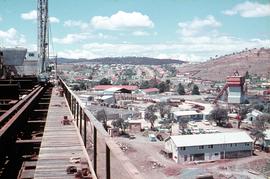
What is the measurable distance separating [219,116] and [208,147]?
2114cm

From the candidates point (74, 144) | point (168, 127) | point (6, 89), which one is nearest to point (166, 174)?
point (168, 127)

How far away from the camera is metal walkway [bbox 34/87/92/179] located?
5.30m

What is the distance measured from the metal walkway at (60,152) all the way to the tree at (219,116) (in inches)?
2119

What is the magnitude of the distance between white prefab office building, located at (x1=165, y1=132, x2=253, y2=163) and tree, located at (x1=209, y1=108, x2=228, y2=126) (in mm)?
16008

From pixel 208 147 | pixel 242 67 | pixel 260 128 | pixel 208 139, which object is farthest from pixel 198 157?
pixel 242 67

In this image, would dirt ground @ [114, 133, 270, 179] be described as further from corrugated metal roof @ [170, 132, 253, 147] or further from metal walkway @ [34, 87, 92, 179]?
metal walkway @ [34, 87, 92, 179]

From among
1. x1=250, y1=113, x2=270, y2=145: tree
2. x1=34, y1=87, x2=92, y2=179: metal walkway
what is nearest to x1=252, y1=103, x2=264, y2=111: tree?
x1=250, y1=113, x2=270, y2=145: tree

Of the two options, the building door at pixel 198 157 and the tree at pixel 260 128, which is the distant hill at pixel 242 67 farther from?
the building door at pixel 198 157

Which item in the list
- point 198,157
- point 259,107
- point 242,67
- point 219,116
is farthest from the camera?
point 242,67

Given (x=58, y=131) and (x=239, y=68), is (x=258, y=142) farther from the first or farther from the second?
(x=239, y=68)

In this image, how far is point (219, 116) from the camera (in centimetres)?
6216

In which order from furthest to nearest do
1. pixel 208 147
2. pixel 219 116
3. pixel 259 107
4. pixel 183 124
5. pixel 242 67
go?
pixel 242 67 → pixel 259 107 → pixel 219 116 → pixel 183 124 → pixel 208 147

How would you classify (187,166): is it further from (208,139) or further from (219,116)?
(219,116)

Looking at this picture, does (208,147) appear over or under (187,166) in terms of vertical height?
over
